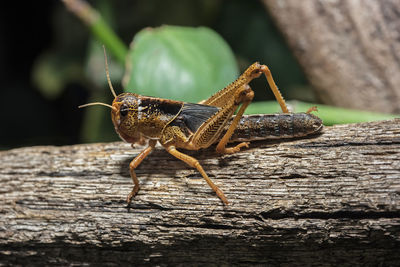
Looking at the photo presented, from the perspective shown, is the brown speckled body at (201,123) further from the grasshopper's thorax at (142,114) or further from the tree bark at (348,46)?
the tree bark at (348,46)

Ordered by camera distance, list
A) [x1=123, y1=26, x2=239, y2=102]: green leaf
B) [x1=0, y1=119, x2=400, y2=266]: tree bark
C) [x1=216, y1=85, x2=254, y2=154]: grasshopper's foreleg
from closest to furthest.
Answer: [x1=0, y1=119, x2=400, y2=266]: tree bark < [x1=216, y1=85, x2=254, y2=154]: grasshopper's foreleg < [x1=123, y1=26, x2=239, y2=102]: green leaf

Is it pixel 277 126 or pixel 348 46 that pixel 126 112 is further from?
pixel 348 46

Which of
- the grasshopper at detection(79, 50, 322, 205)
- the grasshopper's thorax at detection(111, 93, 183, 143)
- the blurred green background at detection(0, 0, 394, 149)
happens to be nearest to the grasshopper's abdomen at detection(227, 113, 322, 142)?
the grasshopper at detection(79, 50, 322, 205)

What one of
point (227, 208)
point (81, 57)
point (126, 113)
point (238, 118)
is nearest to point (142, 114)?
point (126, 113)

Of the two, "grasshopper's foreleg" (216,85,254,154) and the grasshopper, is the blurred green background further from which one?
"grasshopper's foreleg" (216,85,254,154)

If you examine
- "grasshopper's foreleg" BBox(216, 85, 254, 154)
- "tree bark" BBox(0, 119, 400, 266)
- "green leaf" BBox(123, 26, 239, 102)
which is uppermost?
"green leaf" BBox(123, 26, 239, 102)

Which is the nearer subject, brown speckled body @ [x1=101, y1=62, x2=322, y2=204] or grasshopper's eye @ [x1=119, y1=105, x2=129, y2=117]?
brown speckled body @ [x1=101, y1=62, x2=322, y2=204]
